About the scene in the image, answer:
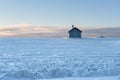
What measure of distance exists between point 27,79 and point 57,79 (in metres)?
1.32

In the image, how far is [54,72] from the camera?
548 inches

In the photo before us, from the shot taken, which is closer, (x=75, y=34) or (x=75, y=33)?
(x=75, y=33)

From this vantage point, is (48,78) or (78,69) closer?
(48,78)

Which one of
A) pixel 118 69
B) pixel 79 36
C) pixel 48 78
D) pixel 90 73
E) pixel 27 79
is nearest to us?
pixel 27 79

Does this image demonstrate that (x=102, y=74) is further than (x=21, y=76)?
Yes

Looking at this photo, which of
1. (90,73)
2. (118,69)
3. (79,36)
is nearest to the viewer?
(90,73)

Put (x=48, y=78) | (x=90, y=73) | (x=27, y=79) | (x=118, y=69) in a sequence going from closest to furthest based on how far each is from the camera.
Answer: (x=27, y=79) → (x=48, y=78) → (x=90, y=73) → (x=118, y=69)

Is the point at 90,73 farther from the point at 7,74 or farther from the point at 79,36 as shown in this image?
the point at 79,36

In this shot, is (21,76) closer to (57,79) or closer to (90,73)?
(57,79)

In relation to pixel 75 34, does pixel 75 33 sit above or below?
above

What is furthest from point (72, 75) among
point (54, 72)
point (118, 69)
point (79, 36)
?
point (79, 36)

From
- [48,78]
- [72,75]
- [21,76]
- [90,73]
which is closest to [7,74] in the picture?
[21,76]

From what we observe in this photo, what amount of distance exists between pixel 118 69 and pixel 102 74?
1261 millimetres

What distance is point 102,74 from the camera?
1415cm
